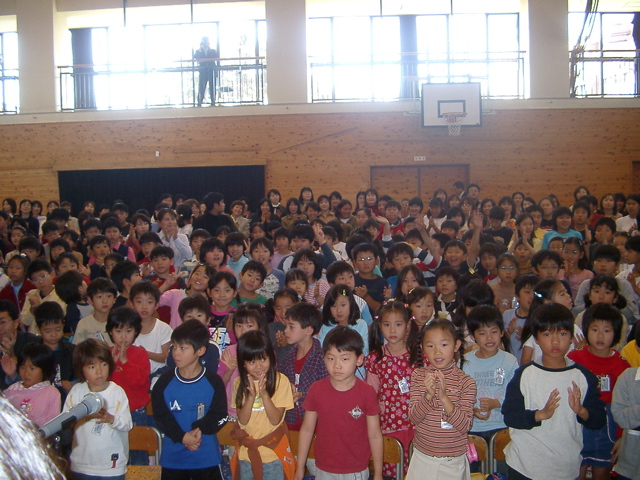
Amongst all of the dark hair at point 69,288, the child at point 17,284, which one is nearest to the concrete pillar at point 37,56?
the child at point 17,284

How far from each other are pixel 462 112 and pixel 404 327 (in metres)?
9.08

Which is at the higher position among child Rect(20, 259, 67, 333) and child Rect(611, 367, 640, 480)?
child Rect(20, 259, 67, 333)

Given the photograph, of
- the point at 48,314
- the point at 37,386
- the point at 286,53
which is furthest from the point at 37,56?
the point at 37,386

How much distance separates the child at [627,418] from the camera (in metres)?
3.26

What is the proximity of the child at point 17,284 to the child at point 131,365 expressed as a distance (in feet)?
7.38

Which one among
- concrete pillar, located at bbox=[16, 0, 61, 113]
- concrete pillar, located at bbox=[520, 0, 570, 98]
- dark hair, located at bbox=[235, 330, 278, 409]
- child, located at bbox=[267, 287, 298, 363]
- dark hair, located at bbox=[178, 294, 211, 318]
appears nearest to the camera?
dark hair, located at bbox=[235, 330, 278, 409]

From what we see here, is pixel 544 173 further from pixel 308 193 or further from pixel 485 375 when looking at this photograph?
pixel 485 375

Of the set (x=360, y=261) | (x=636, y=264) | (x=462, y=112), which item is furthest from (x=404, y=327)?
(x=462, y=112)

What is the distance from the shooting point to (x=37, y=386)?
370 cm

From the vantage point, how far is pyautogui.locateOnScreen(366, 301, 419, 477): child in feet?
12.0

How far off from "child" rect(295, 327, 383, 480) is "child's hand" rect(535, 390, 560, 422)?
0.81 metres

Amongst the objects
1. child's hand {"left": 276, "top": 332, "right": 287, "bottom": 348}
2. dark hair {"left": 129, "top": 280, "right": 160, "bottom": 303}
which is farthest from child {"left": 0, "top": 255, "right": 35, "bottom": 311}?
child's hand {"left": 276, "top": 332, "right": 287, "bottom": 348}

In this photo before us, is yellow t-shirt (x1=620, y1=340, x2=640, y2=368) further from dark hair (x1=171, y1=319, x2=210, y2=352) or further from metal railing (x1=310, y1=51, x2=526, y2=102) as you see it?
metal railing (x1=310, y1=51, x2=526, y2=102)

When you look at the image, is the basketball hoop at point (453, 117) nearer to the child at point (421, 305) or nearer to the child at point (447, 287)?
the child at point (447, 287)
